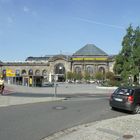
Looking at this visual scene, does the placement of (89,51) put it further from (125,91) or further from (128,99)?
(128,99)

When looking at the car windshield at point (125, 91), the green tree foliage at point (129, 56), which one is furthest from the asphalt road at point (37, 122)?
the green tree foliage at point (129, 56)

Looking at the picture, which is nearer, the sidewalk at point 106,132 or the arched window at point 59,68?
the sidewalk at point 106,132

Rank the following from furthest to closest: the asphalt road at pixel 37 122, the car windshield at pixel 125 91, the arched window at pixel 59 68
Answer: the arched window at pixel 59 68, the car windshield at pixel 125 91, the asphalt road at pixel 37 122

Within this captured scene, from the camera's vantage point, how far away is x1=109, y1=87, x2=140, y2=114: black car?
19.3m

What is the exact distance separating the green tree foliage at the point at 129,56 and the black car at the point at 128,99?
140ft

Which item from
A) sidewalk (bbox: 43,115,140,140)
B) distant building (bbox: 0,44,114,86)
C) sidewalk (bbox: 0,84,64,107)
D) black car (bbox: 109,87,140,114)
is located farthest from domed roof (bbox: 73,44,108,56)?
sidewalk (bbox: 43,115,140,140)

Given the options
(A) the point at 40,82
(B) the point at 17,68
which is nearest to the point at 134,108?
(A) the point at 40,82

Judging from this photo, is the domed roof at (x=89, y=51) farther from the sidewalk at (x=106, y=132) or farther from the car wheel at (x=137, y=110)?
the sidewalk at (x=106, y=132)

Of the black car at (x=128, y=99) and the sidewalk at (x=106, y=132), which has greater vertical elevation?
the black car at (x=128, y=99)

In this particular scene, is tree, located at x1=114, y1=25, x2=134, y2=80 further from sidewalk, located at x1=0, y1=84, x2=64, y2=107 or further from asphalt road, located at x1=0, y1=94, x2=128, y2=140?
asphalt road, located at x1=0, y1=94, x2=128, y2=140

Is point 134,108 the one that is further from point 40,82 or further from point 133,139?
point 40,82

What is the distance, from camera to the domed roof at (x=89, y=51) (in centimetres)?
16438

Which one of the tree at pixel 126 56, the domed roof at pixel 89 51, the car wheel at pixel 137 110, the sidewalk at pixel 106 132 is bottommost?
the sidewalk at pixel 106 132

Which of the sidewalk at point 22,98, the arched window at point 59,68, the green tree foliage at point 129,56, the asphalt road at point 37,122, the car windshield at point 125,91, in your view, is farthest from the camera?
the arched window at point 59,68
